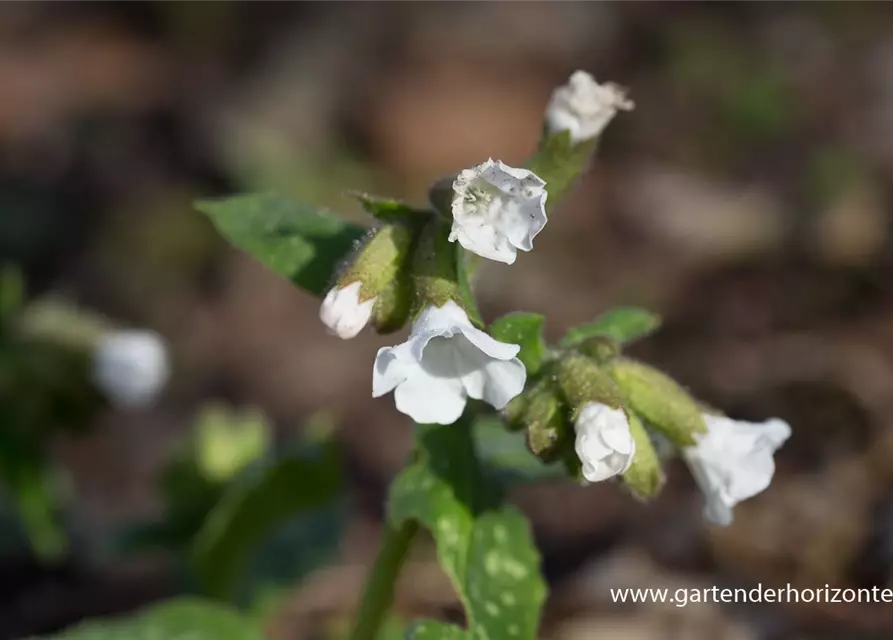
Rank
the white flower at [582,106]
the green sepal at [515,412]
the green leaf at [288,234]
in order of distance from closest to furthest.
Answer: the green sepal at [515,412] < the white flower at [582,106] < the green leaf at [288,234]

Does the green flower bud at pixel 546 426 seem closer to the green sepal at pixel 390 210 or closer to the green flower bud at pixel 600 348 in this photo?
the green flower bud at pixel 600 348

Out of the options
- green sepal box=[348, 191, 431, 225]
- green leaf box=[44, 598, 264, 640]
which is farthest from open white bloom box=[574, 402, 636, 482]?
green leaf box=[44, 598, 264, 640]

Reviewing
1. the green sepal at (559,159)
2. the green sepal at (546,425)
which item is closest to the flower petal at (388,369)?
the green sepal at (546,425)

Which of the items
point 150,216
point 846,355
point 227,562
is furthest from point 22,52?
point 846,355

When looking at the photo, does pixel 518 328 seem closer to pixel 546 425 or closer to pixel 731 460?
pixel 546 425

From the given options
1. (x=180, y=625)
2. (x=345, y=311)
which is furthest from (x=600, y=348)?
(x=180, y=625)

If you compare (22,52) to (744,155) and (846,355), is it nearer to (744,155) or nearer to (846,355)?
(744,155)
